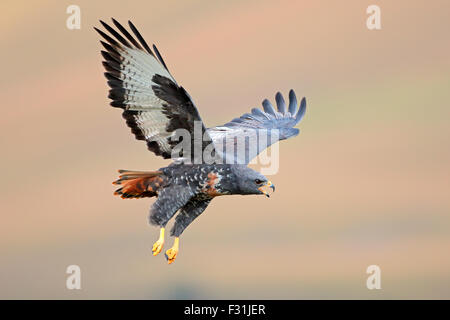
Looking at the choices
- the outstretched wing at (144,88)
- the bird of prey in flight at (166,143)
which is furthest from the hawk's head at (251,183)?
the outstretched wing at (144,88)

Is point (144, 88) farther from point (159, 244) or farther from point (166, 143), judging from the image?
point (159, 244)

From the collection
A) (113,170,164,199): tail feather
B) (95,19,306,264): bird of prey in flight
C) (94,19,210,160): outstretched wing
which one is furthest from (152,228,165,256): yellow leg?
(94,19,210,160): outstretched wing

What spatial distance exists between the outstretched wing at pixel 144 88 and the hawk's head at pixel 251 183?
0.72 m

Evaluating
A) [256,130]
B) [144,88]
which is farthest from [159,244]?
[256,130]

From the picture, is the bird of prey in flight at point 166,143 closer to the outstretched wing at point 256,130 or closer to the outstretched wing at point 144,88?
the outstretched wing at point 144,88

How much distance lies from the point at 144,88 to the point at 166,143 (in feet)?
3.16

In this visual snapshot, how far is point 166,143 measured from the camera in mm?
12570

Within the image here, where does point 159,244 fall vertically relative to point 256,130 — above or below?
below

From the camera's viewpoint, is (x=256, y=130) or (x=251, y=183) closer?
(x=251, y=183)

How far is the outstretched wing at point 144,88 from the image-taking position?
11.9 meters

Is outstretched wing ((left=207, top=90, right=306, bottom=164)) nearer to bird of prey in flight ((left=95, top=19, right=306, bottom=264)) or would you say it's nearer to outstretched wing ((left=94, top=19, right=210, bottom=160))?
bird of prey in flight ((left=95, top=19, right=306, bottom=264))

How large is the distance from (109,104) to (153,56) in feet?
3.24

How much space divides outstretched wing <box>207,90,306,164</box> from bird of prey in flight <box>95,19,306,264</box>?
1.45 ft

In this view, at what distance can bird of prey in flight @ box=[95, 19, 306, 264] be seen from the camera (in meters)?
12.0
